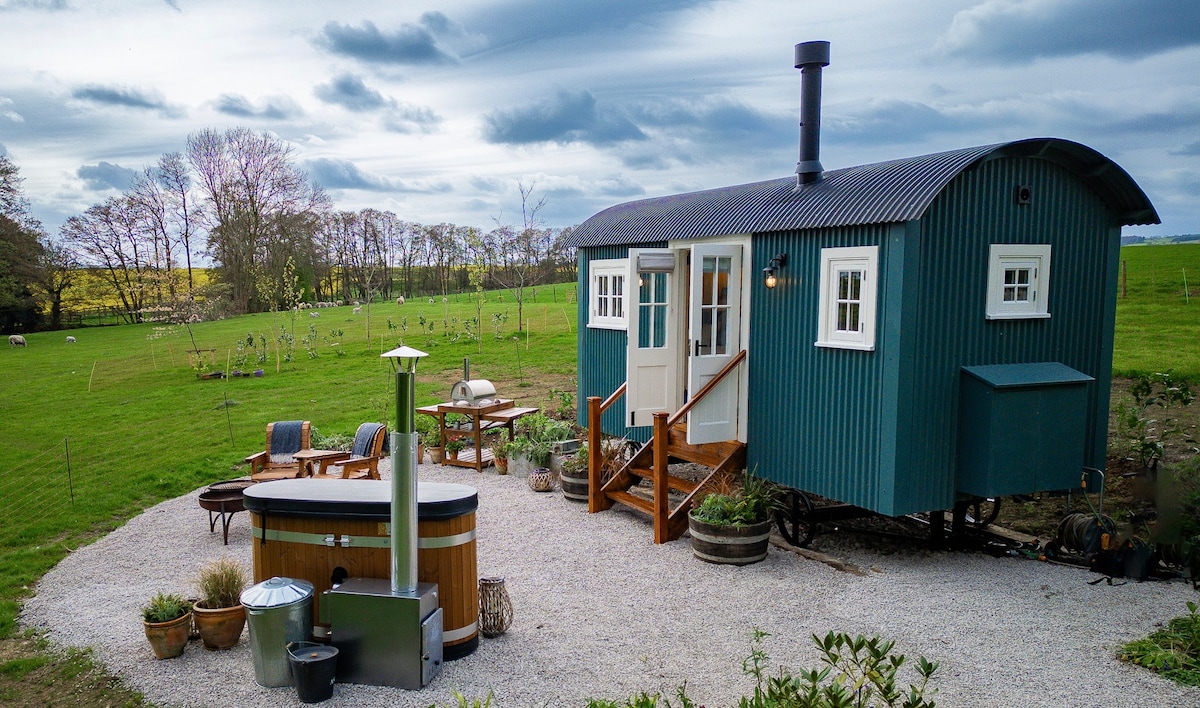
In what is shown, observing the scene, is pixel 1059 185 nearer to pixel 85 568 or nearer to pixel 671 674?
pixel 671 674

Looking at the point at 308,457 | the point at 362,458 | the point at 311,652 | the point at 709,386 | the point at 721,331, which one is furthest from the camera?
the point at 362,458

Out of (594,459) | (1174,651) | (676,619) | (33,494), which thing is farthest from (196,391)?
(1174,651)

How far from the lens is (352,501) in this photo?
5.43 metres

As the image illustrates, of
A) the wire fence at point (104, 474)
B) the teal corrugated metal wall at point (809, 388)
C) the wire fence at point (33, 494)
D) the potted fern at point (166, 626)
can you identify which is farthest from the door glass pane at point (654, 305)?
the wire fence at point (33, 494)

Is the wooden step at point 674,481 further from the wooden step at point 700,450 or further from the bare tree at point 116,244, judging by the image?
the bare tree at point 116,244

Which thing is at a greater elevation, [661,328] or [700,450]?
[661,328]

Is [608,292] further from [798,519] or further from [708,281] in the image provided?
[798,519]

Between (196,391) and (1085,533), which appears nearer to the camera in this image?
(1085,533)

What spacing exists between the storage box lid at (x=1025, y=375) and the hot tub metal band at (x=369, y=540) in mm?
4752

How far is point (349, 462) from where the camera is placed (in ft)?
30.6

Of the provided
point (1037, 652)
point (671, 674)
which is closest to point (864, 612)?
point (1037, 652)

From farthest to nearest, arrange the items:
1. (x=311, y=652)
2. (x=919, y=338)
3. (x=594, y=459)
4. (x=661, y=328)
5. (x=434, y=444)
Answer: (x=434, y=444) < (x=661, y=328) < (x=594, y=459) < (x=919, y=338) < (x=311, y=652)

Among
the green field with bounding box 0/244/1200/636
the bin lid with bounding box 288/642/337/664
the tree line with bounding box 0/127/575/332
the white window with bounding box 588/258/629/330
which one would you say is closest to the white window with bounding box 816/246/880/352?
the white window with bounding box 588/258/629/330

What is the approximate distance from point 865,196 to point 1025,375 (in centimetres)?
222
